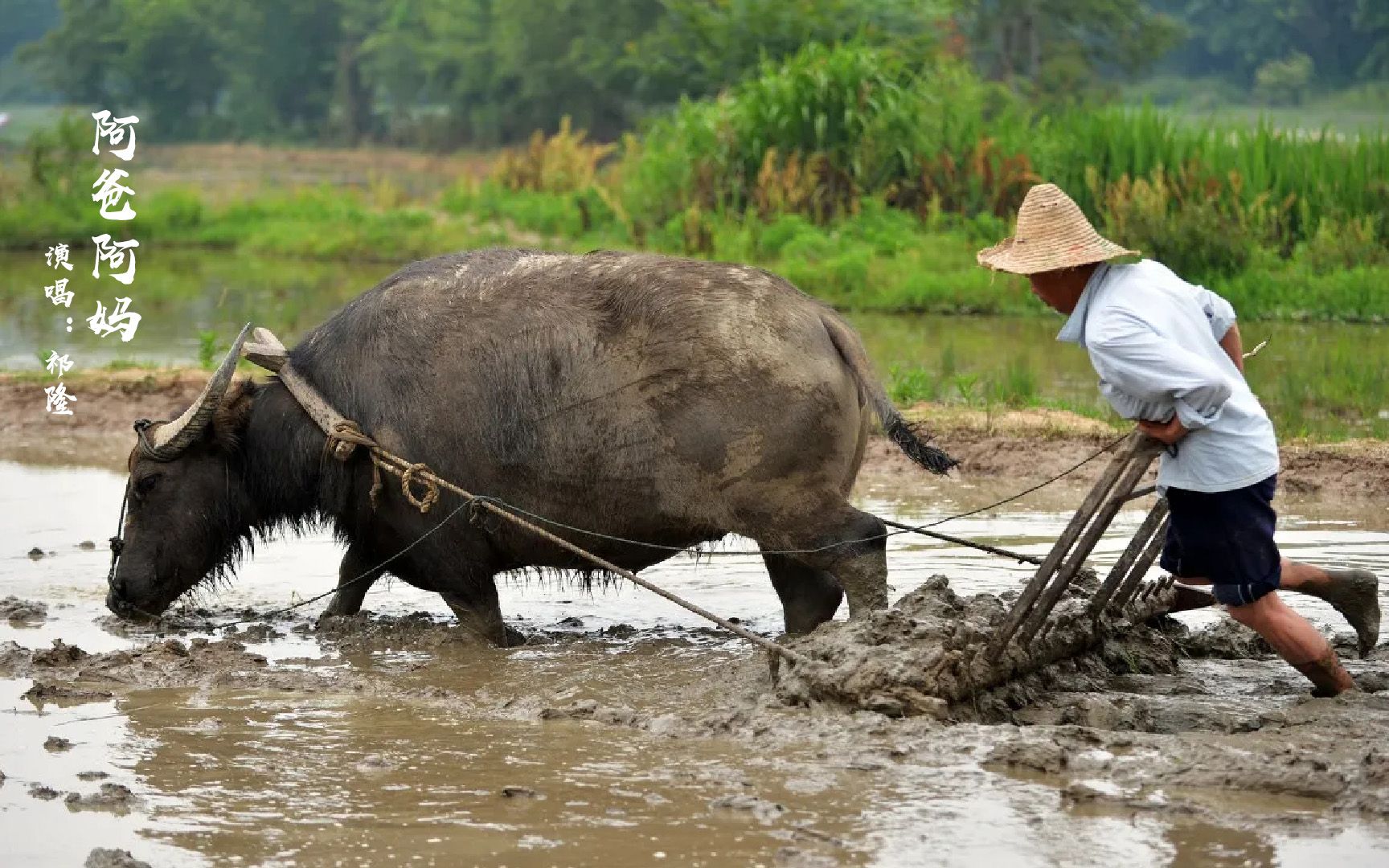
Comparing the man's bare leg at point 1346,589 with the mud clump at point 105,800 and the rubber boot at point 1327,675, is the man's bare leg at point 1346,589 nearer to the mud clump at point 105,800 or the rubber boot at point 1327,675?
the rubber boot at point 1327,675

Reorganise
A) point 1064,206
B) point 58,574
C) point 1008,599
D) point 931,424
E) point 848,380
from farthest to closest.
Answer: point 931,424 → point 58,574 → point 1008,599 → point 848,380 → point 1064,206

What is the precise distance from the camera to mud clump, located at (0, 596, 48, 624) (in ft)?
20.9

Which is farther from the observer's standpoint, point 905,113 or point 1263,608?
point 905,113

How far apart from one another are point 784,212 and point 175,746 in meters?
12.4

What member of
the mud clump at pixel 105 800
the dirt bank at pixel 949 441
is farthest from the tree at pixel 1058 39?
the mud clump at pixel 105 800

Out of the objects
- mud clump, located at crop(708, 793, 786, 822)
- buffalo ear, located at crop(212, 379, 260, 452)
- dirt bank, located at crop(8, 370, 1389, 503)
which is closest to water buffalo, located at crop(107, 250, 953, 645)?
buffalo ear, located at crop(212, 379, 260, 452)

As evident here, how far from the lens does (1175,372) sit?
4387mm

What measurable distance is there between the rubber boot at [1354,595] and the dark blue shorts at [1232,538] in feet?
1.34

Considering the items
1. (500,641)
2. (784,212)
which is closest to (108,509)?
(500,641)

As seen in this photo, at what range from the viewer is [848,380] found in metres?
5.59

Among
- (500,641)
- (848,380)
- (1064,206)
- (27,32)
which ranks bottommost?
(500,641)

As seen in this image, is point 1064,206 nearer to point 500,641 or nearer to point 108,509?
point 500,641

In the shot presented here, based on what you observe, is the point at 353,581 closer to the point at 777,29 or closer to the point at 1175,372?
the point at 1175,372

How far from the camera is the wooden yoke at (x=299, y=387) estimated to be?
574 centimetres
